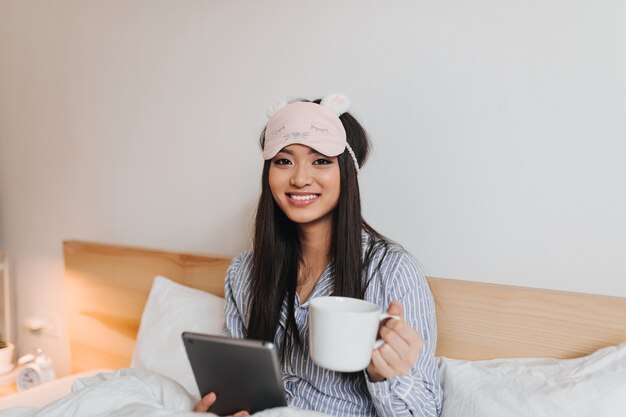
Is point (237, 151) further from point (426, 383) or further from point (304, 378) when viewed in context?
point (426, 383)

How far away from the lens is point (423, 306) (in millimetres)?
996

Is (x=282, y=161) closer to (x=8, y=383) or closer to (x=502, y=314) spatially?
(x=502, y=314)

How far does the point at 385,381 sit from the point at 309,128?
47cm

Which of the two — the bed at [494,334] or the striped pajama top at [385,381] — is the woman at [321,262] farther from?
the bed at [494,334]

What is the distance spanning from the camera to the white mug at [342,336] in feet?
2.30

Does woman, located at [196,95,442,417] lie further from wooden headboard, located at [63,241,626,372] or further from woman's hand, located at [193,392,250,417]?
wooden headboard, located at [63,241,626,372]

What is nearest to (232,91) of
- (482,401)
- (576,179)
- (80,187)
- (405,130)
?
(405,130)

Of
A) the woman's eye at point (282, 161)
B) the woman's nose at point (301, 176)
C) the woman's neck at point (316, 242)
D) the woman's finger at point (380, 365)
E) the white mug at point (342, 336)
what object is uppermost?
the woman's eye at point (282, 161)

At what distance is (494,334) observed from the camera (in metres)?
1.08

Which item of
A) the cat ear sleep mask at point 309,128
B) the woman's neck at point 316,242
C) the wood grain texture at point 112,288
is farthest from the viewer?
the wood grain texture at point 112,288

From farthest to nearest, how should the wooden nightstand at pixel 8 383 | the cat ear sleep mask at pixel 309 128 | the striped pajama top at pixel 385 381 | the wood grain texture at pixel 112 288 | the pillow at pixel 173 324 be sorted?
the wooden nightstand at pixel 8 383, the wood grain texture at pixel 112 288, the pillow at pixel 173 324, the cat ear sleep mask at pixel 309 128, the striped pajama top at pixel 385 381

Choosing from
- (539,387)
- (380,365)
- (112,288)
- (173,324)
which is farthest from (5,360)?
(539,387)

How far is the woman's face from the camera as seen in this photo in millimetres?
1034

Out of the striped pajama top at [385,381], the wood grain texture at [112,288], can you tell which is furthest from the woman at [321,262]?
the wood grain texture at [112,288]
